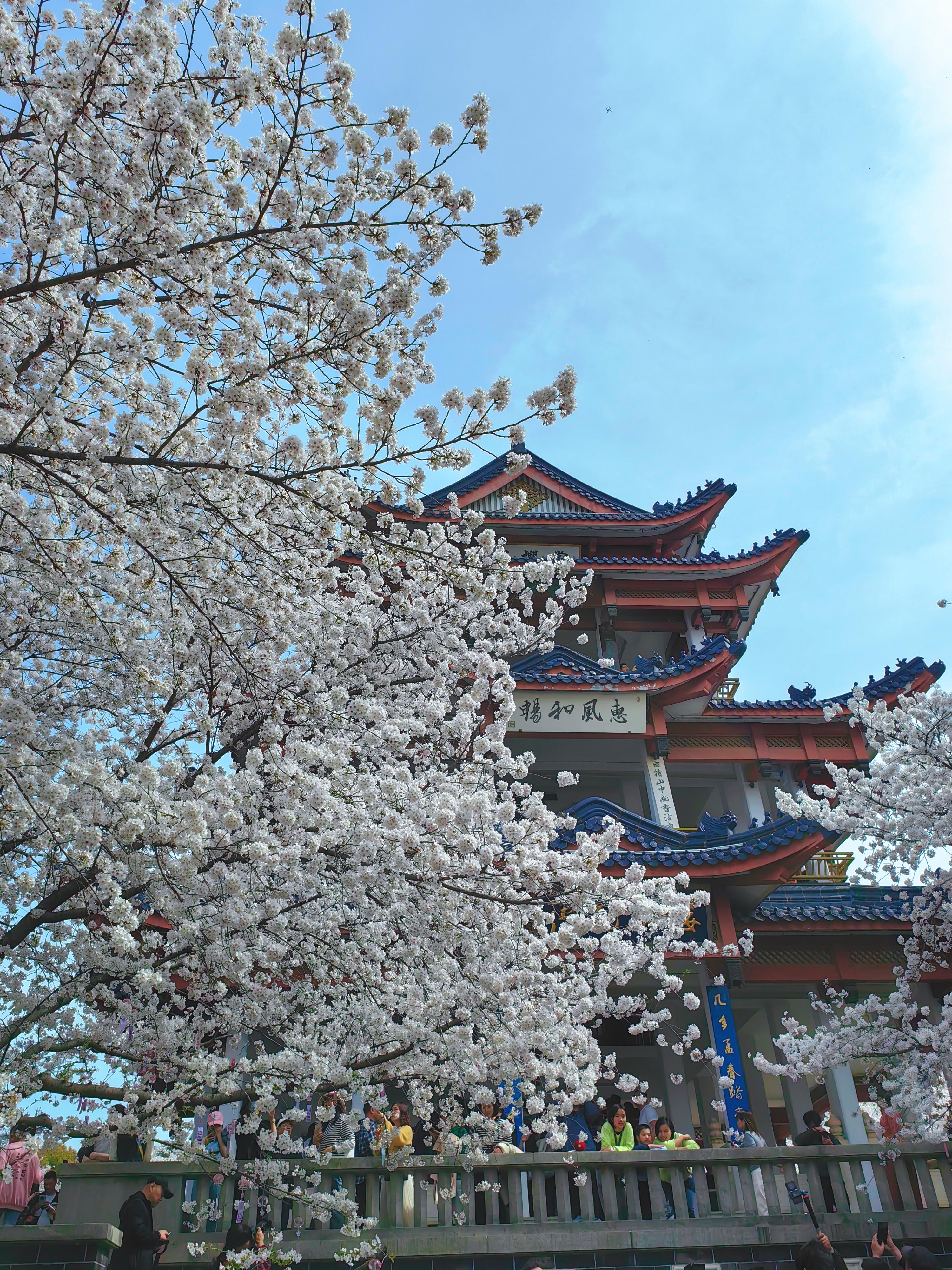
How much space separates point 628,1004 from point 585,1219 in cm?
225

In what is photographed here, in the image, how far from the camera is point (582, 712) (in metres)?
18.0

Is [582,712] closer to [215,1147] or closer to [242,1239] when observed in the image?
[215,1147]

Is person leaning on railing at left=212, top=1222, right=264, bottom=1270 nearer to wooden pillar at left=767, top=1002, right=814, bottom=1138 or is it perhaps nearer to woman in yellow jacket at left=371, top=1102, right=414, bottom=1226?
woman in yellow jacket at left=371, top=1102, right=414, bottom=1226

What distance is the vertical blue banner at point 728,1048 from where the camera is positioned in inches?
504

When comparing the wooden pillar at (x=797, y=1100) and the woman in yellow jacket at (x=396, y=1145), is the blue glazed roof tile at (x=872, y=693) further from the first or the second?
the woman in yellow jacket at (x=396, y=1145)

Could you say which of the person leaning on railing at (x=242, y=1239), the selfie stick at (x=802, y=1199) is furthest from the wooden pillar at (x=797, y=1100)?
the person leaning on railing at (x=242, y=1239)

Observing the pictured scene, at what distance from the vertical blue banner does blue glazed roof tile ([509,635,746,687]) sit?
19.4 ft

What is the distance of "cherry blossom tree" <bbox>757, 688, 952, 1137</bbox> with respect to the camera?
12.1 meters

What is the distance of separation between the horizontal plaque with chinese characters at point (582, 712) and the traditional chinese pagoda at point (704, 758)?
35 mm

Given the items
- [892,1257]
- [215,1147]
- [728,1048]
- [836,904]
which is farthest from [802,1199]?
[836,904]

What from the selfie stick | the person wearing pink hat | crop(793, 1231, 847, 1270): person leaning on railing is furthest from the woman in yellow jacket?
the selfie stick

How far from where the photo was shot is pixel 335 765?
24.7 ft

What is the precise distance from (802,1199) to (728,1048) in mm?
3856

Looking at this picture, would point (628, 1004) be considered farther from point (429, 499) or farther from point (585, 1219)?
point (429, 499)
